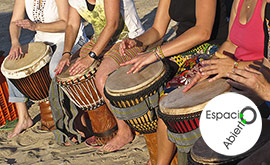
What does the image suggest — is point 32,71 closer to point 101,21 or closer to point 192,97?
point 101,21

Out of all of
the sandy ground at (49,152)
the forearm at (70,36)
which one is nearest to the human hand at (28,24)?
the forearm at (70,36)

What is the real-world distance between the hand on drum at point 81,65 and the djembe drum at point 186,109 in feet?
3.35

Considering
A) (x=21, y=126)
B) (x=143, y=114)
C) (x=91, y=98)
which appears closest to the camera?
(x=143, y=114)

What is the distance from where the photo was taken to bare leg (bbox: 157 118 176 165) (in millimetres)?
2596

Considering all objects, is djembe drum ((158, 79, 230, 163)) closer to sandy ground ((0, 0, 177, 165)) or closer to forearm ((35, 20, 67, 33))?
sandy ground ((0, 0, 177, 165))

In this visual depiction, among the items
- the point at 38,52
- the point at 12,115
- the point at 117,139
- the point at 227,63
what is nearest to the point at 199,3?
the point at 227,63

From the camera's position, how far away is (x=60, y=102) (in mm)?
3490

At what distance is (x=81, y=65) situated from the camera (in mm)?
3186

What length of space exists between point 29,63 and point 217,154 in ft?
7.30

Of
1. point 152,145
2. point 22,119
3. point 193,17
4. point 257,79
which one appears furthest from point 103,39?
point 257,79

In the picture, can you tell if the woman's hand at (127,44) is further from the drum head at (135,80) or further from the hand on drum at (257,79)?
the hand on drum at (257,79)

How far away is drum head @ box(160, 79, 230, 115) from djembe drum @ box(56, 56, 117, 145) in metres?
1.03

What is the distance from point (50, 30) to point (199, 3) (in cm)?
170

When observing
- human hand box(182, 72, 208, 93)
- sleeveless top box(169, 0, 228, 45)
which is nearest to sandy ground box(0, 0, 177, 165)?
human hand box(182, 72, 208, 93)
